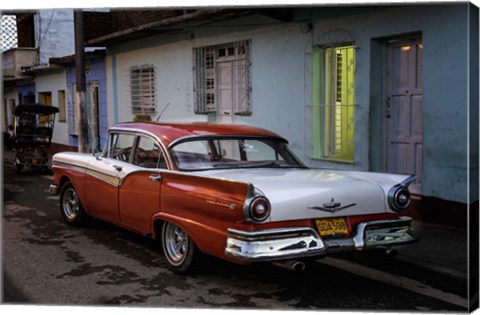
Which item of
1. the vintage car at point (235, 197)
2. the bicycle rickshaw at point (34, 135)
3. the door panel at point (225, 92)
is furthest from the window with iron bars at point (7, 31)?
the bicycle rickshaw at point (34, 135)

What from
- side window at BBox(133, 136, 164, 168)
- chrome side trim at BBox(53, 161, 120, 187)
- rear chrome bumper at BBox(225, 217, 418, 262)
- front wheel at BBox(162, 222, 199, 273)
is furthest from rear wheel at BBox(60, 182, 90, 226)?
rear chrome bumper at BBox(225, 217, 418, 262)

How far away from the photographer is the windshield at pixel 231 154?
211 inches

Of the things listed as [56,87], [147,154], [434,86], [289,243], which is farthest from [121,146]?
[56,87]

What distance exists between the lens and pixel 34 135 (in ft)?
35.9

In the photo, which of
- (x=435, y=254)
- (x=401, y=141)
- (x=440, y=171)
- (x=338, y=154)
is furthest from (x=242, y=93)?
A: (x=435, y=254)

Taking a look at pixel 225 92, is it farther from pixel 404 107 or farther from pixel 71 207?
pixel 71 207

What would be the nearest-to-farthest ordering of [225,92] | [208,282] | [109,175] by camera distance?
1. [208,282]
2. [109,175]
3. [225,92]

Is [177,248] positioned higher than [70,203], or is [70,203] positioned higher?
[70,203]

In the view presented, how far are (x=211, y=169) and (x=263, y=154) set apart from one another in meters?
0.56

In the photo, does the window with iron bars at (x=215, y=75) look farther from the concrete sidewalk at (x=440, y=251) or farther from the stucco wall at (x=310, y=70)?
the concrete sidewalk at (x=440, y=251)

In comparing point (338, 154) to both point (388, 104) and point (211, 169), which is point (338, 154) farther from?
point (211, 169)

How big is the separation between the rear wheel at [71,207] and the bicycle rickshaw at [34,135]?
66.3 inches

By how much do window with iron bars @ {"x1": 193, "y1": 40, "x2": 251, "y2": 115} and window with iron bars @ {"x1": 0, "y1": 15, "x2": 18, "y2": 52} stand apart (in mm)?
1973

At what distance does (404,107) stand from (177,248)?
278cm
